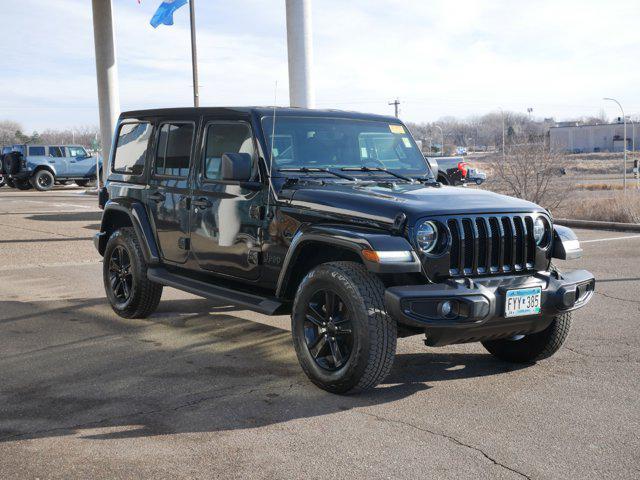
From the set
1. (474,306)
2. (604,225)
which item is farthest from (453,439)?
(604,225)

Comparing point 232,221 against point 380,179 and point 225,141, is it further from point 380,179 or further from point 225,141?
point 380,179

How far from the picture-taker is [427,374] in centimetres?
574

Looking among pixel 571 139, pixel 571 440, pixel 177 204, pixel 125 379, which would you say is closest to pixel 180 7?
pixel 177 204

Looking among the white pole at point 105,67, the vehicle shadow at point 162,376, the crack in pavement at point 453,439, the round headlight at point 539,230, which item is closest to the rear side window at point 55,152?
the white pole at point 105,67

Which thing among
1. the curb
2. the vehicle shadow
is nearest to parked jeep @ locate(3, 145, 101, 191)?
the curb

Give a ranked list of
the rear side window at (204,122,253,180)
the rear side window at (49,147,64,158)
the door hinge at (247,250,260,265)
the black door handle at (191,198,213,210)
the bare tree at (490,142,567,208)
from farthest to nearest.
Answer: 1. the rear side window at (49,147,64,158)
2. the bare tree at (490,142,567,208)
3. the black door handle at (191,198,213,210)
4. the rear side window at (204,122,253,180)
5. the door hinge at (247,250,260,265)

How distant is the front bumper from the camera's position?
474 centimetres

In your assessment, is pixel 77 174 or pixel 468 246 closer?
pixel 468 246

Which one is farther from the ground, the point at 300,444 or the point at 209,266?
the point at 209,266

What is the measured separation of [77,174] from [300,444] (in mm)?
33704

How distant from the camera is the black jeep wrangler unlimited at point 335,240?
4.91m

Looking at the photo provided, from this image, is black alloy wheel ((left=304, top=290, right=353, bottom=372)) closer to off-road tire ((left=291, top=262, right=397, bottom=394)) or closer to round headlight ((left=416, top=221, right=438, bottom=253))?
off-road tire ((left=291, top=262, right=397, bottom=394))

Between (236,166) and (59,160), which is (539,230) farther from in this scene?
(59,160)

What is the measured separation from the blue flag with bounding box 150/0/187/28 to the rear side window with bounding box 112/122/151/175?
58.8 feet
